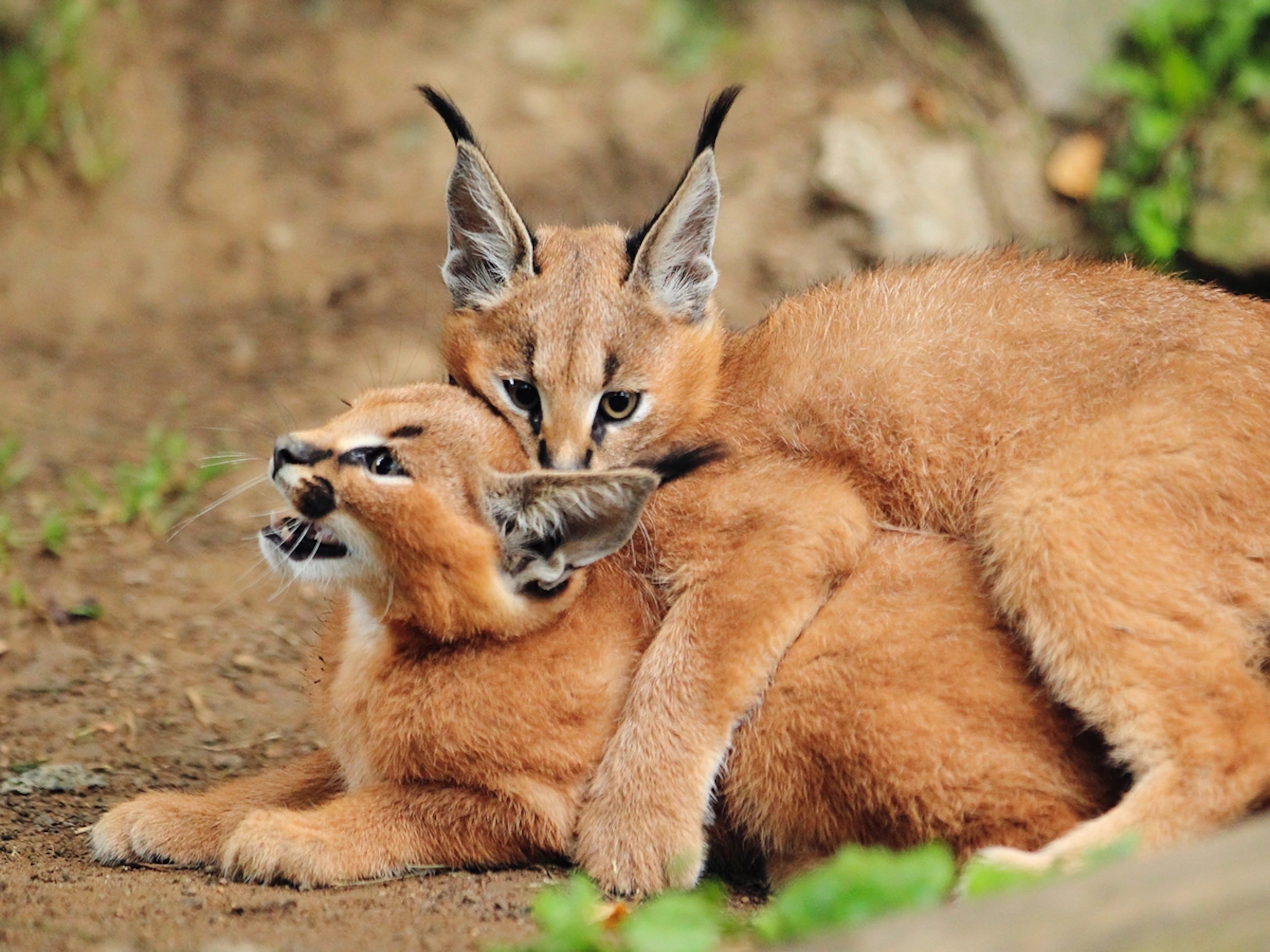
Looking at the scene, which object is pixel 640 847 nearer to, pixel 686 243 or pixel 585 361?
pixel 585 361

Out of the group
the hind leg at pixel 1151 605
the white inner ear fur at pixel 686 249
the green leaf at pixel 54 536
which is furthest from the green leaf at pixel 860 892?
the green leaf at pixel 54 536

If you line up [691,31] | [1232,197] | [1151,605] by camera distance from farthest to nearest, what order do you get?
[691,31]
[1232,197]
[1151,605]

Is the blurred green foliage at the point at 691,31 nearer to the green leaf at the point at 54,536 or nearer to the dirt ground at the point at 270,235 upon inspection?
the dirt ground at the point at 270,235

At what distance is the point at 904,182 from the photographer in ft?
28.2

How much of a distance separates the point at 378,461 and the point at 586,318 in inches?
55.0

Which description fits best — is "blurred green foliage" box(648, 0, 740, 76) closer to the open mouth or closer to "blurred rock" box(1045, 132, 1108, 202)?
"blurred rock" box(1045, 132, 1108, 202)

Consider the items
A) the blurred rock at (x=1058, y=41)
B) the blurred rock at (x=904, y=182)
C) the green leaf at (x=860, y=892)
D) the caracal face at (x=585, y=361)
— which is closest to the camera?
the green leaf at (x=860, y=892)

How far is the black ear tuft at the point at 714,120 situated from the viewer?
5.61 m

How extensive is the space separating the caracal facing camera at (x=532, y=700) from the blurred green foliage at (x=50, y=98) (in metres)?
4.99

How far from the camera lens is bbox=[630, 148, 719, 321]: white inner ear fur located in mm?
5828

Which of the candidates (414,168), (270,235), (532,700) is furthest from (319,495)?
(414,168)

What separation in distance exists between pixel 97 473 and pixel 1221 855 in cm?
599

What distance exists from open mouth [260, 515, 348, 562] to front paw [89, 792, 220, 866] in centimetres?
97

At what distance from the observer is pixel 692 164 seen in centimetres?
582
